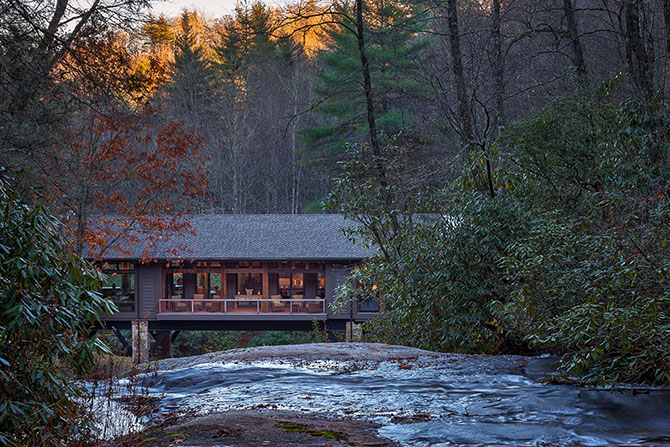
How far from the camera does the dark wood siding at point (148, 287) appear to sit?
25.5 meters

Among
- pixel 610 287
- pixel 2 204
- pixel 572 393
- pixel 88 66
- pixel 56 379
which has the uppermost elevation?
pixel 88 66

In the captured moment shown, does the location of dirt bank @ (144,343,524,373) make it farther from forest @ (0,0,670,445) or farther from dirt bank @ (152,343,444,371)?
forest @ (0,0,670,445)

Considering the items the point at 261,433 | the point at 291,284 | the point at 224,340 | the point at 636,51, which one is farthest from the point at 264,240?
the point at 261,433

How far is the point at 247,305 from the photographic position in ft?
82.0

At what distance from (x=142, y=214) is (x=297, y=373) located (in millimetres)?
13166

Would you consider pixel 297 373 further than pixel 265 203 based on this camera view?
No

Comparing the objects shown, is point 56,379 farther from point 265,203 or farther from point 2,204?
point 265,203

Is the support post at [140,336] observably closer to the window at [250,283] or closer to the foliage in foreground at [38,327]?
the window at [250,283]

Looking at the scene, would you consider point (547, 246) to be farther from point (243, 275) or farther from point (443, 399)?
point (243, 275)

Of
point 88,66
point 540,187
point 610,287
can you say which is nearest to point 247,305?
point 88,66

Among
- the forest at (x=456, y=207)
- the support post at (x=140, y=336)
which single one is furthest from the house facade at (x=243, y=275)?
the forest at (x=456, y=207)

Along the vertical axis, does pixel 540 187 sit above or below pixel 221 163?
below

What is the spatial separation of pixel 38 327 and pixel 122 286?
23211mm

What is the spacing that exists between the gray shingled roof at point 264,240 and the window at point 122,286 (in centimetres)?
156
